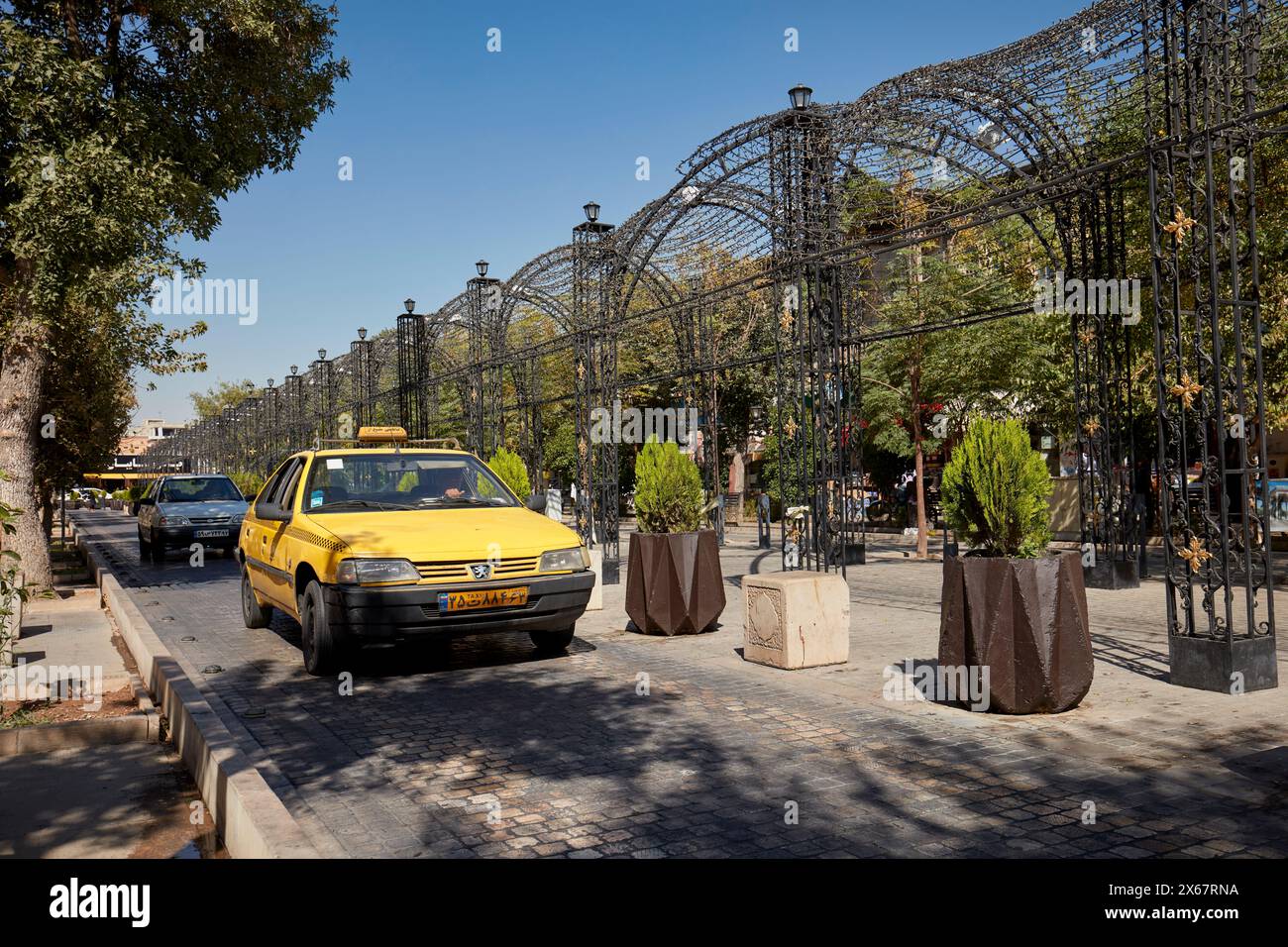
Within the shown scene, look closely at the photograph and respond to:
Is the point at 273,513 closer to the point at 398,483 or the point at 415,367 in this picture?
the point at 398,483

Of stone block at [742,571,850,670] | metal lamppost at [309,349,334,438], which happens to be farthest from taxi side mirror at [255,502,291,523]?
metal lamppost at [309,349,334,438]

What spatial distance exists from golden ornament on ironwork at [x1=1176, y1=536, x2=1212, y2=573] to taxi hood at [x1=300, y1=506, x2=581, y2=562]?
15.9ft

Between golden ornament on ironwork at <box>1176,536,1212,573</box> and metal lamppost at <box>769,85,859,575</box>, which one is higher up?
metal lamppost at <box>769,85,859,575</box>

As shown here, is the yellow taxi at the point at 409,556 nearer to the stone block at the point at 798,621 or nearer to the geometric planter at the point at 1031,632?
the stone block at the point at 798,621

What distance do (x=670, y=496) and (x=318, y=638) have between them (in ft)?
13.7

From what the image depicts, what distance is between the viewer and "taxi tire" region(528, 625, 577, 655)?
9312 millimetres

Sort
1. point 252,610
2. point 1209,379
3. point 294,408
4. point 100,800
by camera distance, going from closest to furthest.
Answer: point 100,800
point 1209,379
point 252,610
point 294,408

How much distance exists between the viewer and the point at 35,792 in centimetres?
550

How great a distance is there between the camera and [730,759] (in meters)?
5.96

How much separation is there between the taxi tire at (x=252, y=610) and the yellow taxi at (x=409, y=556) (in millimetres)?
1013

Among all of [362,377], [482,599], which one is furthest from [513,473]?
[362,377]

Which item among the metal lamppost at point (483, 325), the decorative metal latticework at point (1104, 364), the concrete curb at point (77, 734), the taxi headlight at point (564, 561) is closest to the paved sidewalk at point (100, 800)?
the concrete curb at point (77, 734)

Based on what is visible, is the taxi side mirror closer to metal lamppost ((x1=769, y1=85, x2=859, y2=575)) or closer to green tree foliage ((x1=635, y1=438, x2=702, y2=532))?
green tree foliage ((x1=635, y1=438, x2=702, y2=532))

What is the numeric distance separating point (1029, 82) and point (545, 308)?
1196 cm
